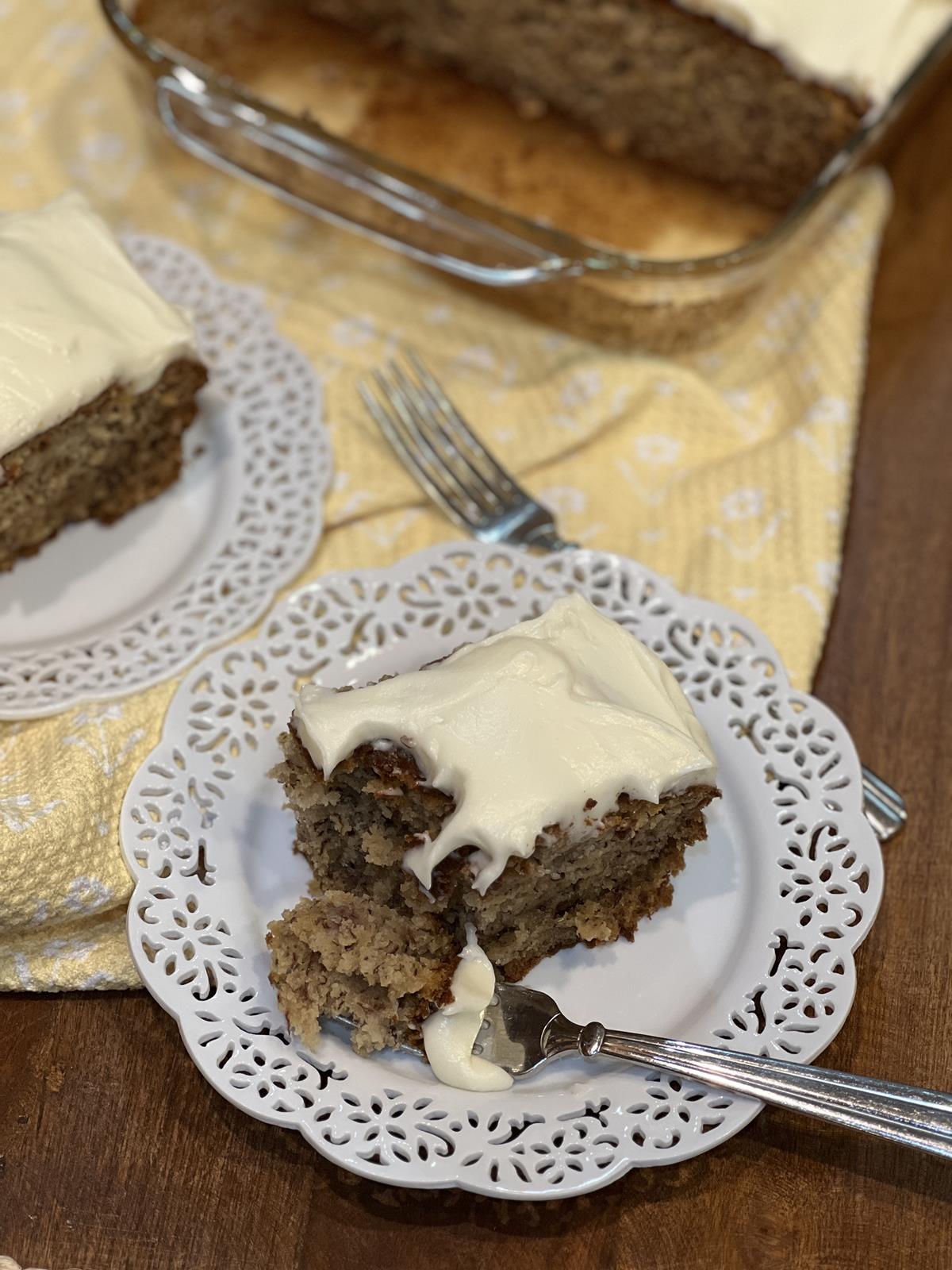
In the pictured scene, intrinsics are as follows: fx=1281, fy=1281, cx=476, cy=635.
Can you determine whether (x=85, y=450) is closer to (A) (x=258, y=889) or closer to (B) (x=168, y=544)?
(B) (x=168, y=544)

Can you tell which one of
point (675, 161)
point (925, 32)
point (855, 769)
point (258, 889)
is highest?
point (925, 32)

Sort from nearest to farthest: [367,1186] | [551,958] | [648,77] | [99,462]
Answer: [367,1186] → [551,958] → [99,462] → [648,77]

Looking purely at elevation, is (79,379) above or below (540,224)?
below

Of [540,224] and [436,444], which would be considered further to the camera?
[540,224]

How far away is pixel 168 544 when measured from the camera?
2602 millimetres

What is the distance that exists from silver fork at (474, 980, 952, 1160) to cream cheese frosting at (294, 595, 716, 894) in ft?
0.94

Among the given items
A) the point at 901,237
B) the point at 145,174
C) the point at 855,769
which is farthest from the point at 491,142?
the point at 855,769

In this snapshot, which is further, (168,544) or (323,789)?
(168,544)

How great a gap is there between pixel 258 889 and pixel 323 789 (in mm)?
228

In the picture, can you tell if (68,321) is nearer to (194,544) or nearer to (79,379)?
(79,379)

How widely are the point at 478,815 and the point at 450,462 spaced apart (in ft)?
3.45

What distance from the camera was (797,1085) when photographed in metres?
1.80

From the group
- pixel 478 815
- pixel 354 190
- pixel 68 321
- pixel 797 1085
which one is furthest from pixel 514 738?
pixel 354 190

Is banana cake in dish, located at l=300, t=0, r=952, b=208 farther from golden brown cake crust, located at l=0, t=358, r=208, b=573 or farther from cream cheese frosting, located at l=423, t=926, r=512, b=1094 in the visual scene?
cream cheese frosting, located at l=423, t=926, r=512, b=1094
